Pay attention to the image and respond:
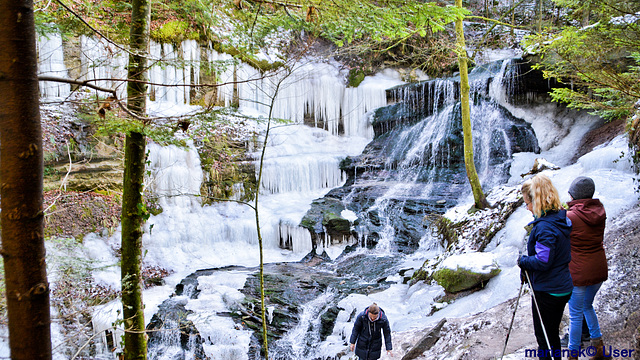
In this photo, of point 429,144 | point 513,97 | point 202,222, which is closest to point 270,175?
point 202,222

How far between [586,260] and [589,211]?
364mm

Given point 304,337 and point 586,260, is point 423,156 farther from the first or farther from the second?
point 586,260

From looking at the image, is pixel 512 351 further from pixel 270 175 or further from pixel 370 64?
pixel 370 64

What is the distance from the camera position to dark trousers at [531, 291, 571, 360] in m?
2.30

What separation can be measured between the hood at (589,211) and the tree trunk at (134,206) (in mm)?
3467

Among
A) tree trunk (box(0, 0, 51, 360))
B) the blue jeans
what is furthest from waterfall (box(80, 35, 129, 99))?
the blue jeans

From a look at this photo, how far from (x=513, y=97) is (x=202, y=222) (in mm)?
12166

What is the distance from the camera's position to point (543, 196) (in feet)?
7.42

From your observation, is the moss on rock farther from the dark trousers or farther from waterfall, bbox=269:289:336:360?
the dark trousers

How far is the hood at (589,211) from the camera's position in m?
2.52

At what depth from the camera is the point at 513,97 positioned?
1308 cm

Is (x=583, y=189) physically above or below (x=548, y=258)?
above

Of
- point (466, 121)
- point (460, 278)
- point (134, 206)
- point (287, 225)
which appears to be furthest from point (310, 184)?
point (134, 206)

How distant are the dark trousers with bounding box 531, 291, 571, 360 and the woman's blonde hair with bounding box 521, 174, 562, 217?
0.57m
